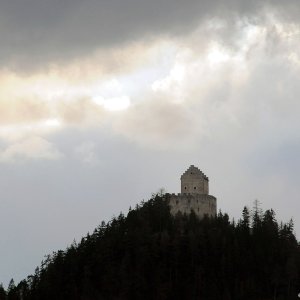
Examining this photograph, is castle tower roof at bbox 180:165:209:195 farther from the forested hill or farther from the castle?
the forested hill

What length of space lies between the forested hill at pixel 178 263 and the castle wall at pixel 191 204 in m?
1.64

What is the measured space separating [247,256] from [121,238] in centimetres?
2480

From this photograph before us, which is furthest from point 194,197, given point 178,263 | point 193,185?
point 178,263

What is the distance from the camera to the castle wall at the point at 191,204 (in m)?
155

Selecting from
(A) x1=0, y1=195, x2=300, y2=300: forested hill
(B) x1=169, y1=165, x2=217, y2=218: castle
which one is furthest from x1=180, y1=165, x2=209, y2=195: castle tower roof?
(A) x1=0, y1=195, x2=300, y2=300: forested hill

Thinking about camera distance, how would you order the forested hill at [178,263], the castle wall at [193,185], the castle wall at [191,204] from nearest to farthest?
the forested hill at [178,263], the castle wall at [191,204], the castle wall at [193,185]

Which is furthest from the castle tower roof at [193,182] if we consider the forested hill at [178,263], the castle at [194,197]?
the forested hill at [178,263]

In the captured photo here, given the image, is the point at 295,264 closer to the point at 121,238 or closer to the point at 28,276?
the point at 121,238

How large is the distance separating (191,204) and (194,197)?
1689 mm

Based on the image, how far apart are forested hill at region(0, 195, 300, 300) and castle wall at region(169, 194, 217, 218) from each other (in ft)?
5.38

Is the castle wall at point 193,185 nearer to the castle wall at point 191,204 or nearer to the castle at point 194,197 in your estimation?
the castle at point 194,197

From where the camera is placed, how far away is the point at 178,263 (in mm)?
143250

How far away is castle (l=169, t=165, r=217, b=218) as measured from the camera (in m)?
155

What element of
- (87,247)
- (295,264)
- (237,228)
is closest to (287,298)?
(295,264)
